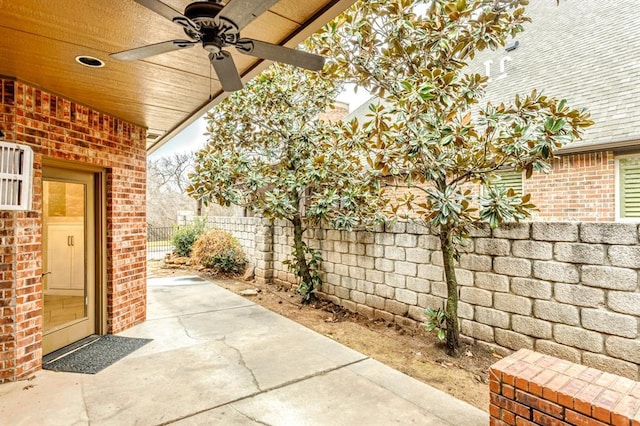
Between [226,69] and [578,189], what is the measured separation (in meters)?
6.33

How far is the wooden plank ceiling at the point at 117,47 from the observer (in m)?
2.14

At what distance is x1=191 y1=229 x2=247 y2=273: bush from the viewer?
852cm

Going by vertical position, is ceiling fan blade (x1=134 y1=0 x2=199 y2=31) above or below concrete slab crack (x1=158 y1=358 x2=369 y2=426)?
above

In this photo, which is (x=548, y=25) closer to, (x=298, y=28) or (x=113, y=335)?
(x=298, y=28)

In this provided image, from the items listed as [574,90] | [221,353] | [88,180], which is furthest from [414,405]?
[574,90]

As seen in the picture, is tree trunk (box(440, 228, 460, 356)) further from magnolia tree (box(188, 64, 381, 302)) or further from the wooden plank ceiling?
the wooden plank ceiling

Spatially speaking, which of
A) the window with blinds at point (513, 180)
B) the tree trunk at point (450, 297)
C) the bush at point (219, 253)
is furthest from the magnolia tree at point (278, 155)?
the window with blinds at point (513, 180)

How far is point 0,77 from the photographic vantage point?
3.00m

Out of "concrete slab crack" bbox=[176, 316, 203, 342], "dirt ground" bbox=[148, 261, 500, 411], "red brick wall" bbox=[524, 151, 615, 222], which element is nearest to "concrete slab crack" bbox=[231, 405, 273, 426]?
"dirt ground" bbox=[148, 261, 500, 411]

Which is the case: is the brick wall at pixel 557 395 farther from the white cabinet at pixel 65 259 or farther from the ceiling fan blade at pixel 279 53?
the white cabinet at pixel 65 259

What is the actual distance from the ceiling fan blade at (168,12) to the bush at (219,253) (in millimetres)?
7103

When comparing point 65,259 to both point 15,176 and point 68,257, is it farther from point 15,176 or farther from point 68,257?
point 15,176

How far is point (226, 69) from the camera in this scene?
2.39 meters

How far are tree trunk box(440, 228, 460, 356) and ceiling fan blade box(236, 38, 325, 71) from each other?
2.26 metres
